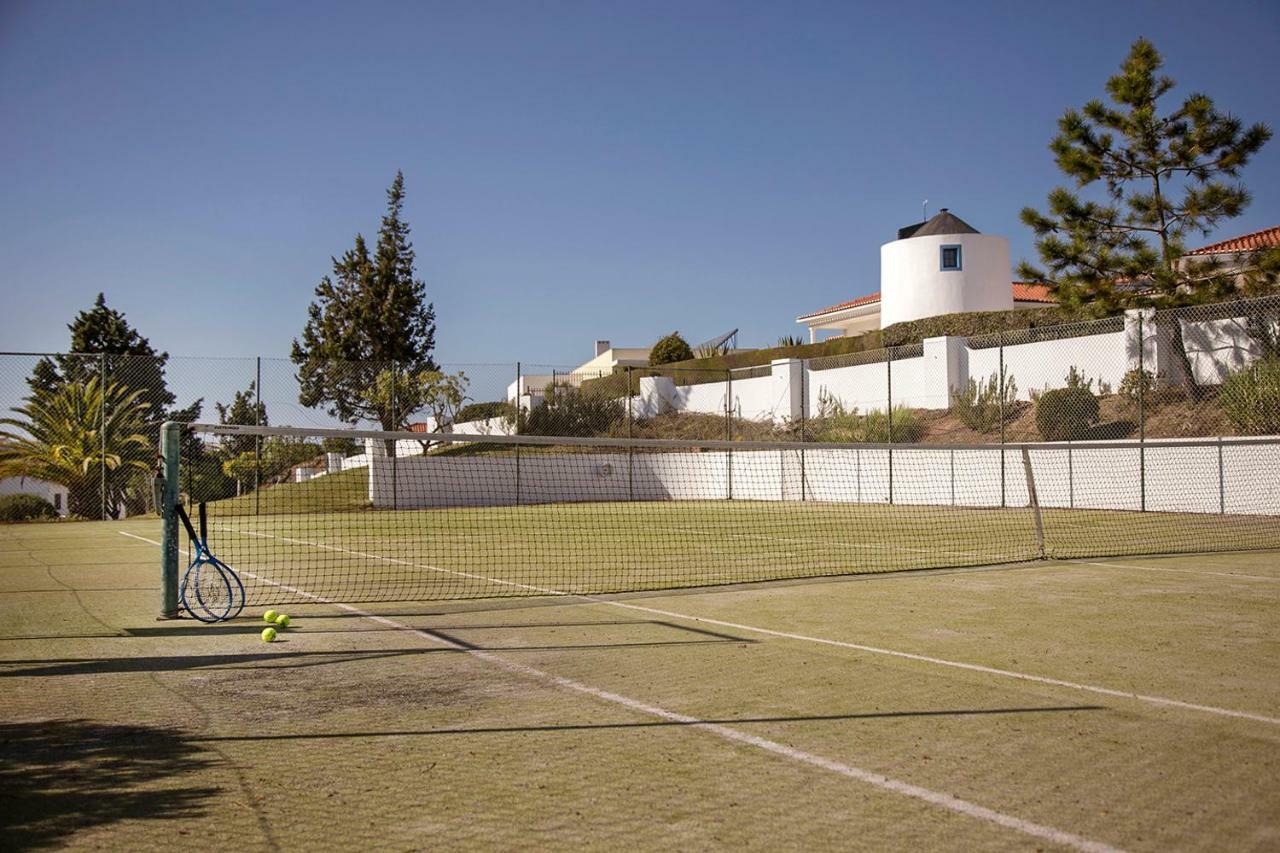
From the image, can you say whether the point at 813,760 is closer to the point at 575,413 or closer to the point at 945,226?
the point at 575,413

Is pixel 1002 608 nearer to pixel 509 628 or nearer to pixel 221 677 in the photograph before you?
pixel 509 628

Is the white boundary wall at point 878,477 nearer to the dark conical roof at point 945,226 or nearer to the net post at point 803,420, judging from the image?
the net post at point 803,420

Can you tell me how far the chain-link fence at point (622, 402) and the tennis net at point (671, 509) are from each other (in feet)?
2.41

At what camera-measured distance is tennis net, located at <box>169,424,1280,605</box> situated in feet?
40.8

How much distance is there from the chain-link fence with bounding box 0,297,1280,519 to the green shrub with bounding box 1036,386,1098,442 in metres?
0.03

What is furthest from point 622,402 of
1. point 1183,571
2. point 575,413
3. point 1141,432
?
point 1183,571

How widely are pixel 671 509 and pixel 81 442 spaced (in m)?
13.7

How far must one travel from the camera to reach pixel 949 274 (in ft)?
143

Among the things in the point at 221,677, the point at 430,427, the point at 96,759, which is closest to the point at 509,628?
the point at 221,677

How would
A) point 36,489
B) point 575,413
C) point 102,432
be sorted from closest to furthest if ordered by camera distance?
point 102,432 < point 36,489 < point 575,413

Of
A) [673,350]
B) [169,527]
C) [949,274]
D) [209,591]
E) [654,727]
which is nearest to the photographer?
[654,727]

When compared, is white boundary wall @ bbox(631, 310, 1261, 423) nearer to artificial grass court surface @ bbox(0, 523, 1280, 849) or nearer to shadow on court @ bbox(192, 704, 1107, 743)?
artificial grass court surface @ bbox(0, 523, 1280, 849)

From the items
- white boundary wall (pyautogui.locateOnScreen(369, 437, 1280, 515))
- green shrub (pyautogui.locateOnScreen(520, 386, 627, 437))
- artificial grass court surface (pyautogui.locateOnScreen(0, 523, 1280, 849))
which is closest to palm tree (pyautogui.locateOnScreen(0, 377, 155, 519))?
white boundary wall (pyautogui.locateOnScreen(369, 437, 1280, 515))

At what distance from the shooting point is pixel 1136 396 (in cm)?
2250
